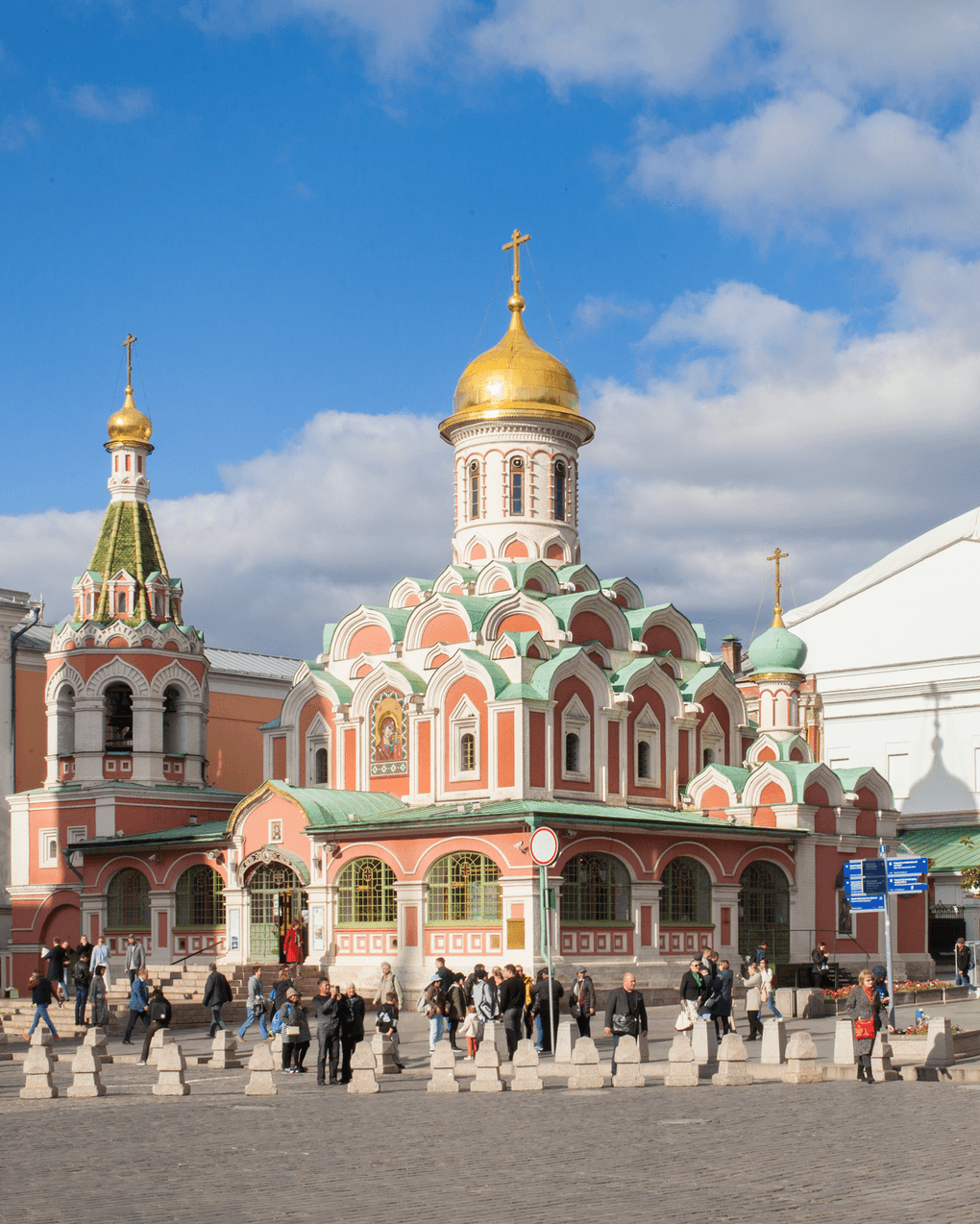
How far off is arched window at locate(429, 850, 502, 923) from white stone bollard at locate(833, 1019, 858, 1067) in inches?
511

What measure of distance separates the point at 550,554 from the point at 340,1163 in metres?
27.4

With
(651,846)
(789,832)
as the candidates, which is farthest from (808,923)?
(651,846)

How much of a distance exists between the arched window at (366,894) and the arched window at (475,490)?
1010 centimetres

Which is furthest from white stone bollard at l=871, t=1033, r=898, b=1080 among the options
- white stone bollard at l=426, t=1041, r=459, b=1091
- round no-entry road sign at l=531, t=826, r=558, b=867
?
white stone bollard at l=426, t=1041, r=459, b=1091

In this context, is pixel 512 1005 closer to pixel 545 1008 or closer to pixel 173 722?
pixel 545 1008

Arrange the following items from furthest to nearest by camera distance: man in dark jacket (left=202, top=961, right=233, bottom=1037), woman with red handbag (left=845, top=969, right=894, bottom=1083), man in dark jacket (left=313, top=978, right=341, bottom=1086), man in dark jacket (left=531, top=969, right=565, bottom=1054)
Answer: man in dark jacket (left=202, top=961, right=233, bottom=1037)
man in dark jacket (left=531, top=969, right=565, bottom=1054)
man in dark jacket (left=313, top=978, right=341, bottom=1086)
woman with red handbag (left=845, top=969, right=894, bottom=1083)

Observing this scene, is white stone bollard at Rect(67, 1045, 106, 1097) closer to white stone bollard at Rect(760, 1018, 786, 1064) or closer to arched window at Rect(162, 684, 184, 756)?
white stone bollard at Rect(760, 1018, 786, 1064)

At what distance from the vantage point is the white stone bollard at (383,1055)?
19125 millimetres

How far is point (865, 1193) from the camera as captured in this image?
1051 cm

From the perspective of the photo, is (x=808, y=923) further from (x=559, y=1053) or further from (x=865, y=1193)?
(x=865, y=1193)

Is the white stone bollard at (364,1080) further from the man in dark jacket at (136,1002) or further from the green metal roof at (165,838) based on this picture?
the green metal roof at (165,838)

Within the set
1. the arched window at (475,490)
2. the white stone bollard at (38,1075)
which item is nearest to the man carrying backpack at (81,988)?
the white stone bollard at (38,1075)

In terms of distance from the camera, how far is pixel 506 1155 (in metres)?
12.5

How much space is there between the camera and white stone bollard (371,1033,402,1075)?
1912 cm
